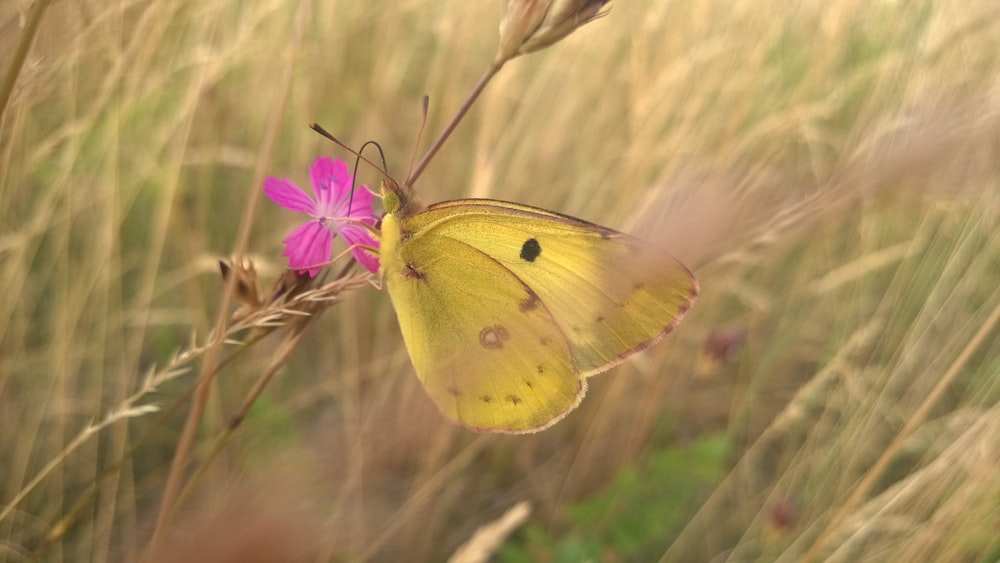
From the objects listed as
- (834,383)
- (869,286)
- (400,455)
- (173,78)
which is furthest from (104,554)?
(869,286)

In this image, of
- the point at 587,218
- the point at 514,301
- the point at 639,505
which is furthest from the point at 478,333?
the point at 587,218

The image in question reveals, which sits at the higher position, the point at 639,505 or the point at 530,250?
the point at 530,250

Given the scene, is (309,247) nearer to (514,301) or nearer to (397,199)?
(397,199)

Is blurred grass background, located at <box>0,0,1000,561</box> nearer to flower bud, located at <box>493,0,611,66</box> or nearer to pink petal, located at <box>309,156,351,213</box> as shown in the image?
pink petal, located at <box>309,156,351,213</box>

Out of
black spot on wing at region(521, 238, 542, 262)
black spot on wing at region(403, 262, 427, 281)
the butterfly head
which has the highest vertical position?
the butterfly head

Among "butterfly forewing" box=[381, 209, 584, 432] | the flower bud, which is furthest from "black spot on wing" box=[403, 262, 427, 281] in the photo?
the flower bud

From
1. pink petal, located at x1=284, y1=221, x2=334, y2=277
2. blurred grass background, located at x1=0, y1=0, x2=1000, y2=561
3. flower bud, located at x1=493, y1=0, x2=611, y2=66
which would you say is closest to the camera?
flower bud, located at x1=493, y1=0, x2=611, y2=66

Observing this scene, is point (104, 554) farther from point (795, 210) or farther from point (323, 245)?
point (795, 210)
